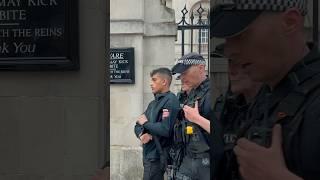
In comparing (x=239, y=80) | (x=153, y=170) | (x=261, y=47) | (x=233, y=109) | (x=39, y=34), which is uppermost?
(x=39, y=34)

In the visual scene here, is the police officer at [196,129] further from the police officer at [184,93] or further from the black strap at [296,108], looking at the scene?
the black strap at [296,108]

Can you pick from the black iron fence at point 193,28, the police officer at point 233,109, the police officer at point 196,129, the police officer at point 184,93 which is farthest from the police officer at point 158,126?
the police officer at point 233,109

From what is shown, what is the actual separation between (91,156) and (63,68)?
529mm

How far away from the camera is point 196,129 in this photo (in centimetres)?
447

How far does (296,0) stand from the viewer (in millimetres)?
1818

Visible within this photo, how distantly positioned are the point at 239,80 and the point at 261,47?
0.19 m

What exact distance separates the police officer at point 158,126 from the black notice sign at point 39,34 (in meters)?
2.09

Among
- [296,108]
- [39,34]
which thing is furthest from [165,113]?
[296,108]

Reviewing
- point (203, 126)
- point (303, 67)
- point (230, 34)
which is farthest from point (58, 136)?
point (303, 67)

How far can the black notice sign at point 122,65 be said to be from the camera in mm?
7926

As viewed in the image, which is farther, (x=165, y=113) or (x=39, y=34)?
(x=165, y=113)

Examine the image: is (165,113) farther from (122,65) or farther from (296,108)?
(296,108)

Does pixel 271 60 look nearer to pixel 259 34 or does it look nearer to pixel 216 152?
pixel 259 34

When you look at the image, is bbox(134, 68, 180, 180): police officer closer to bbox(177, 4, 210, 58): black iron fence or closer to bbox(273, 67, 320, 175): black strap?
bbox(177, 4, 210, 58): black iron fence
